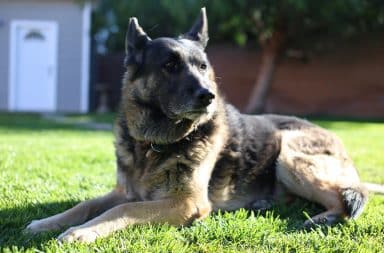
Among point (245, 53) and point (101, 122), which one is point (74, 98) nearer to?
point (101, 122)

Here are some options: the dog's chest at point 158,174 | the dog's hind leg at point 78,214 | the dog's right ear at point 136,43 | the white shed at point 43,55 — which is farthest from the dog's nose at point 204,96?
the white shed at point 43,55

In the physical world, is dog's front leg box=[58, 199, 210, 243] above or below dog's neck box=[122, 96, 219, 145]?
below

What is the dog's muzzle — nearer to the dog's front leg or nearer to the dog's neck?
the dog's neck

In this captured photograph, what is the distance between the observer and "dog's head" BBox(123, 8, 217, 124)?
3447mm

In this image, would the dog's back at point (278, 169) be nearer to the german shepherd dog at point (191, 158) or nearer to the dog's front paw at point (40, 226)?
the german shepherd dog at point (191, 158)

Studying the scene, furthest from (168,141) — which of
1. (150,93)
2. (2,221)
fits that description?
(2,221)

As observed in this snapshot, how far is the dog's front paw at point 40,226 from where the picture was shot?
311 centimetres

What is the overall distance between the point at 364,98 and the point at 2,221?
17.1m

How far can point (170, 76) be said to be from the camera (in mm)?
3604

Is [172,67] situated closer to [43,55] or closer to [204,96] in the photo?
[204,96]

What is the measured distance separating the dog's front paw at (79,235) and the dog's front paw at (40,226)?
0.26m

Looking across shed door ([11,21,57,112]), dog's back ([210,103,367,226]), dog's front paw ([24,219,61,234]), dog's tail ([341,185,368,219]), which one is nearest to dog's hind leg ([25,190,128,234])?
dog's front paw ([24,219,61,234])

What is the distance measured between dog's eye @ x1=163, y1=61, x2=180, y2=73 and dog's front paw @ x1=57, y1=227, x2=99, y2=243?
1253mm

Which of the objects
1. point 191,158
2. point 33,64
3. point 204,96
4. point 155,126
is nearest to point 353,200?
point 191,158
